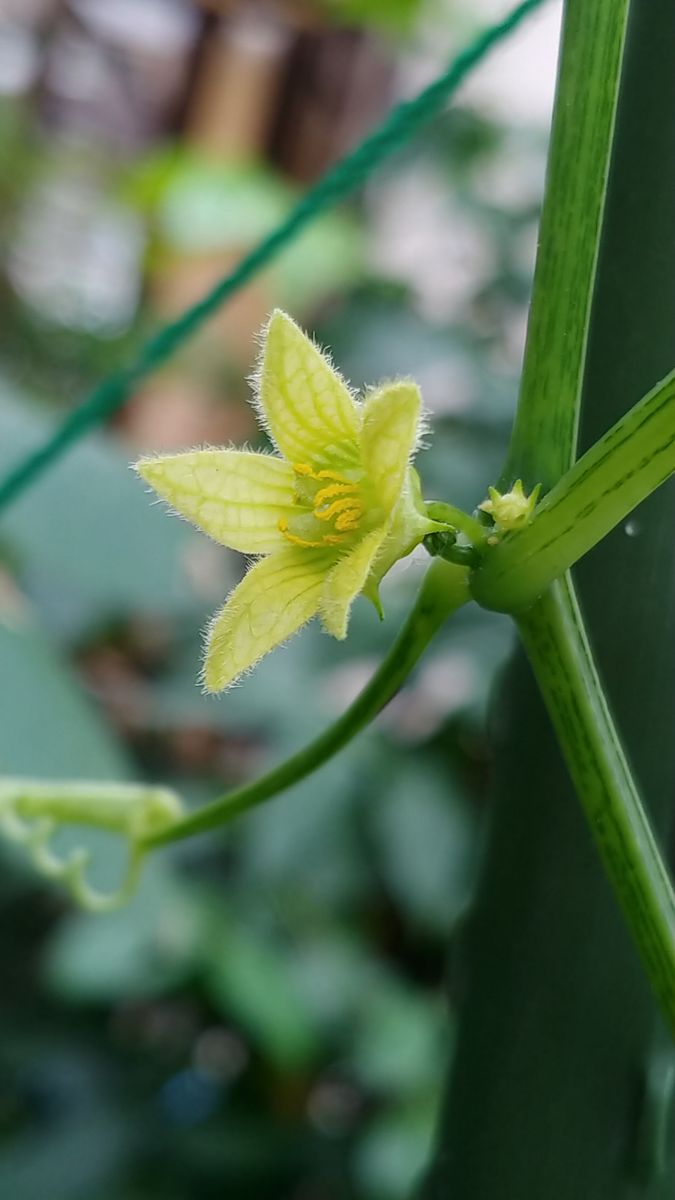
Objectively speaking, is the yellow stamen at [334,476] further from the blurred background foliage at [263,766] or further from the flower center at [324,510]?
the blurred background foliage at [263,766]

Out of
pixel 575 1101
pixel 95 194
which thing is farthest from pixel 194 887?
pixel 95 194

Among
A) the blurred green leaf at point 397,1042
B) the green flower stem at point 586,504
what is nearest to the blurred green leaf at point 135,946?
the blurred green leaf at point 397,1042

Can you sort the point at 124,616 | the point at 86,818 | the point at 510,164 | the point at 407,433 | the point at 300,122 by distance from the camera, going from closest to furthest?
the point at 407,433 < the point at 86,818 < the point at 124,616 < the point at 510,164 < the point at 300,122

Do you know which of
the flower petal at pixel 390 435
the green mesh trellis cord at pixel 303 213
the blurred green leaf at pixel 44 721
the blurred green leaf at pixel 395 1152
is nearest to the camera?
the flower petal at pixel 390 435

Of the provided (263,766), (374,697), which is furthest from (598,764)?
(263,766)

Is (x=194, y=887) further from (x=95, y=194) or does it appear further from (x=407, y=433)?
(x=95, y=194)

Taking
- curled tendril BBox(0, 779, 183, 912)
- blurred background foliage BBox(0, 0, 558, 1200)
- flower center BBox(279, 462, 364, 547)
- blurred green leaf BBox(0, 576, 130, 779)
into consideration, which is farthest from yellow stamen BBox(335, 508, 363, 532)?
blurred green leaf BBox(0, 576, 130, 779)

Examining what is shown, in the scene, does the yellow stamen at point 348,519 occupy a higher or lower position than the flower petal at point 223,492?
lower
